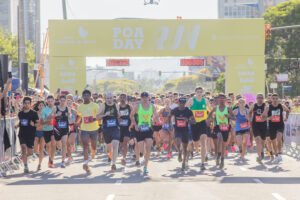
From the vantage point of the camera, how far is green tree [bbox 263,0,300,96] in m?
52.3

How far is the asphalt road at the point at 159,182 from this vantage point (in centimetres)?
1020

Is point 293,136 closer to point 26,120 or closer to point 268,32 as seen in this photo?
point 26,120

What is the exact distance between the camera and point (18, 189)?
36.5ft

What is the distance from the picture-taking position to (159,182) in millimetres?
12086

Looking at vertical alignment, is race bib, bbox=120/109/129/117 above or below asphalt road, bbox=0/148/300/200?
above

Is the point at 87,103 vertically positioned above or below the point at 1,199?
above

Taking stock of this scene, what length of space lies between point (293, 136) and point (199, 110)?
5543 millimetres

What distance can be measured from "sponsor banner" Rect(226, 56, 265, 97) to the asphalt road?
12.0 meters

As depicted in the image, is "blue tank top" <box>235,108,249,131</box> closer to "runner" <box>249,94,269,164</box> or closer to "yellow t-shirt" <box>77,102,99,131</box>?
"runner" <box>249,94,269,164</box>

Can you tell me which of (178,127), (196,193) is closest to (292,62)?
(178,127)

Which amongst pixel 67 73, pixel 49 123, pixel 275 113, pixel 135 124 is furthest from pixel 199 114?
pixel 67 73

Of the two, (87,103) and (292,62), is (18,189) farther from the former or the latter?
(292,62)

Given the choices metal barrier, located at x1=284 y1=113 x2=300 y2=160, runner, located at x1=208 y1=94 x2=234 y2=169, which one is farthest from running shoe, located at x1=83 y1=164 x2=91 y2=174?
metal barrier, located at x1=284 y1=113 x2=300 y2=160

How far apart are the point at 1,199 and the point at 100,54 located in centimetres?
1799
